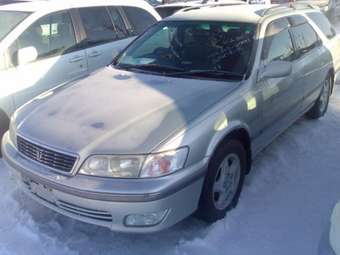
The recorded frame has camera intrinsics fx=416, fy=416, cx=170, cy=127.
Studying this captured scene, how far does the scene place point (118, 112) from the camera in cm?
307

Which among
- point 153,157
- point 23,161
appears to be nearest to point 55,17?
point 23,161

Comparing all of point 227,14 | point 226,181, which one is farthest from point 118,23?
point 226,181

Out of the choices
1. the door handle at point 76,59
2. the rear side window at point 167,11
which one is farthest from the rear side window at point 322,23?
the rear side window at point 167,11

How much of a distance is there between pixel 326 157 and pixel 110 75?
241 centimetres

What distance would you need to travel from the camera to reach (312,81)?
188 inches

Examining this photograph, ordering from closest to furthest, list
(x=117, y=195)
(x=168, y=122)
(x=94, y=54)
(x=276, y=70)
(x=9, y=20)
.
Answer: (x=117, y=195), (x=168, y=122), (x=276, y=70), (x=9, y=20), (x=94, y=54)

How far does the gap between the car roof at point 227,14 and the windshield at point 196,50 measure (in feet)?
0.24

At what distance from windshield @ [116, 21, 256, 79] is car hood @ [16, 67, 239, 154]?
0.63 ft

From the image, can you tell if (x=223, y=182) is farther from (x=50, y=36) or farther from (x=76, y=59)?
(x=50, y=36)

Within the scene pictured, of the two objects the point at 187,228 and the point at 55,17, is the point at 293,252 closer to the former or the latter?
the point at 187,228

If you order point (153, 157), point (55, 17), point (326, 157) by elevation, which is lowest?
point (326, 157)

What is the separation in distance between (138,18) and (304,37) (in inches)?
96.7

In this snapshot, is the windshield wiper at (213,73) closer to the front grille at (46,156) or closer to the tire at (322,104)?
the front grille at (46,156)

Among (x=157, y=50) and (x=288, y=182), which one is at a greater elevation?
(x=157, y=50)
